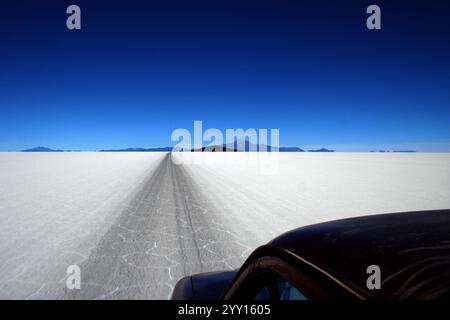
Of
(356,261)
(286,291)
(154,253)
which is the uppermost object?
(356,261)

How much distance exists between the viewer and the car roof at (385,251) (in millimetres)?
996

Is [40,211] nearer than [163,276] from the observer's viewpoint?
No

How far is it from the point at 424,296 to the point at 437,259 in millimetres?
251

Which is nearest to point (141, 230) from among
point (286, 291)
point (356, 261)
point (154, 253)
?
point (154, 253)

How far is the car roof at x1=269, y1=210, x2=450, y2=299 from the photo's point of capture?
996mm

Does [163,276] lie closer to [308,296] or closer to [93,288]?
[93,288]

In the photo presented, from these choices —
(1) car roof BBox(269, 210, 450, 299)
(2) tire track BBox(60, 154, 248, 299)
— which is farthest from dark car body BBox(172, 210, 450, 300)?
(2) tire track BBox(60, 154, 248, 299)

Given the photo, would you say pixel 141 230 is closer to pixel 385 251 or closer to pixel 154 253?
pixel 154 253

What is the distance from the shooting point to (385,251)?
1230 millimetres

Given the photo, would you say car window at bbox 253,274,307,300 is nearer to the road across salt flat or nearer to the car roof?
the car roof

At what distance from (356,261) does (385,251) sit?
15 centimetres

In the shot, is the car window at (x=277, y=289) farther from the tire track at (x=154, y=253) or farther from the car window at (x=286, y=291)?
the tire track at (x=154, y=253)
